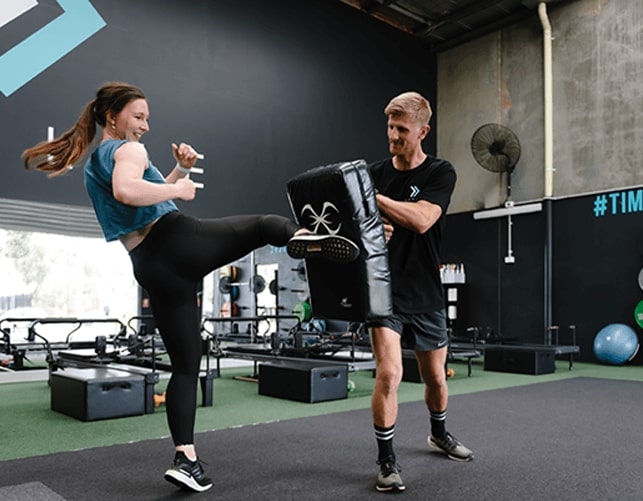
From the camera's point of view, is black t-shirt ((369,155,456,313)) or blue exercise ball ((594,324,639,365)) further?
blue exercise ball ((594,324,639,365))

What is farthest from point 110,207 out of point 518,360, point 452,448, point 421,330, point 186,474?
point 518,360

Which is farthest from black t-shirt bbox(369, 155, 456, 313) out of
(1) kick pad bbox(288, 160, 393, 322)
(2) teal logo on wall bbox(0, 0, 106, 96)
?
(2) teal logo on wall bbox(0, 0, 106, 96)

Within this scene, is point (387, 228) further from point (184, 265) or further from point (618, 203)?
point (618, 203)

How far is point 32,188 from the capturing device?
244 inches

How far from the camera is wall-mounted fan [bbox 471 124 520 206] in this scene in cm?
847

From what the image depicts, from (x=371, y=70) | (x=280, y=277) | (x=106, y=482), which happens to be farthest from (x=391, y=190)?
(x=280, y=277)

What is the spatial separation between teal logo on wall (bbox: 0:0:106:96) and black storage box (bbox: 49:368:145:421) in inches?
148

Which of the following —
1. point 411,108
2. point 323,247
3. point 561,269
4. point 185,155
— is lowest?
point 323,247

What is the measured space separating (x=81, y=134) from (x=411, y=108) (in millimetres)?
1186

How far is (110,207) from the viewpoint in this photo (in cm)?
194

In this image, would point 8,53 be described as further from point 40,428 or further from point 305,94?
point 40,428

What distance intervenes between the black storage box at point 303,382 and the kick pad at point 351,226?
2266 millimetres

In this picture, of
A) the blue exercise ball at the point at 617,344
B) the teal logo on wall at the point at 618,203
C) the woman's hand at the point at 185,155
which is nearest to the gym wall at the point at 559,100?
the teal logo on wall at the point at 618,203

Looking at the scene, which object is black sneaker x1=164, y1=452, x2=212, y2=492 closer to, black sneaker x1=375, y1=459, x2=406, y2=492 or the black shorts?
black sneaker x1=375, y1=459, x2=406, y2=492
